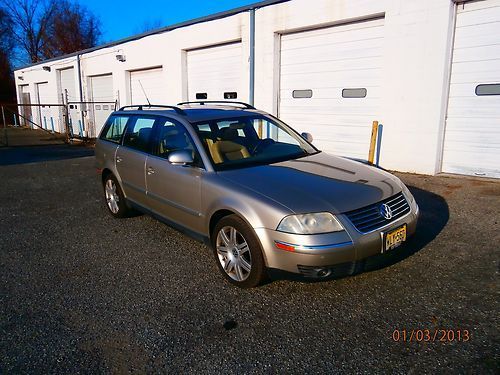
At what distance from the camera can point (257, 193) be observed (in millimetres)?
3027

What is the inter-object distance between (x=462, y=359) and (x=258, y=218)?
162 centimetres

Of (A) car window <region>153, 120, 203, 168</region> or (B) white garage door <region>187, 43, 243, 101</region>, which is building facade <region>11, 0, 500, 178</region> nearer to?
(B) white garage door <region>187, 43, 243, 101</region>

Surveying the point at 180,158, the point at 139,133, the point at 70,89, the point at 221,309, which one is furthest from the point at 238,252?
the point at 70,89

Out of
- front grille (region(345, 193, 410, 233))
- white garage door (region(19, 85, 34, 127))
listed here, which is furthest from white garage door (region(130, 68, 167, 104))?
white garage door (region(19, 85, 34, 127))

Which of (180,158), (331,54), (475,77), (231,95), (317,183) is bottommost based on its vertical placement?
(317,183)

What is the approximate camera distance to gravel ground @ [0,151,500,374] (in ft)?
7.69

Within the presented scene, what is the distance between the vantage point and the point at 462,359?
2285 millimetres

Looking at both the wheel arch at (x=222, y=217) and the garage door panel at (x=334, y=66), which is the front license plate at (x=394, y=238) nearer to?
the wheel arch at (x=222, y=217)

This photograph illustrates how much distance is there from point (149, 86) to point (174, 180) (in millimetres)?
11591

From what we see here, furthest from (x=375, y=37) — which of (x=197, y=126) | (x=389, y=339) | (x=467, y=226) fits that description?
(x=389, y=339)

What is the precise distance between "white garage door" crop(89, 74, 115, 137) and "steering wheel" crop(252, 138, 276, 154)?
13639 mm

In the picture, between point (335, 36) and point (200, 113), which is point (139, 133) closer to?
point (200, 113)

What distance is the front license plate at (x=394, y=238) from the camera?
9.62ft
